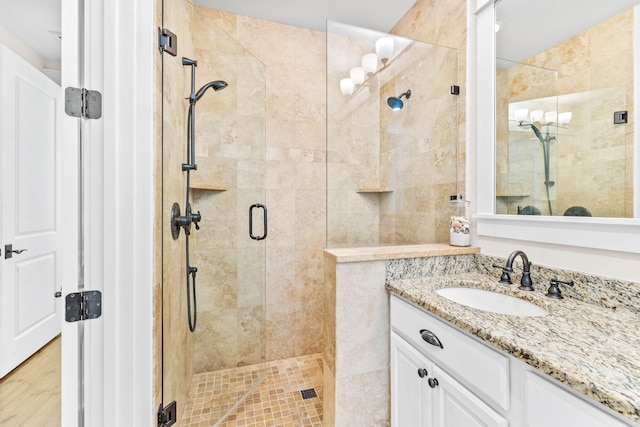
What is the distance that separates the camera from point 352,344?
4.40ft

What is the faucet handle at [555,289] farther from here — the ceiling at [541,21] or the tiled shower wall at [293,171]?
the tiled shower wall at [293,171]

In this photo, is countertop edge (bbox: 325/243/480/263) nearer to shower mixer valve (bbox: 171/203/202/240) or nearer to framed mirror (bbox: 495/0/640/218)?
framed mirror (bbox: 495/0/640/218)

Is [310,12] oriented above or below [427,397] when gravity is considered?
above

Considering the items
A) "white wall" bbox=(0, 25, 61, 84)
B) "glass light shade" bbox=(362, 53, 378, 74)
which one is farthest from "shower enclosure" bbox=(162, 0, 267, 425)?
"glass light shade" bbox=(362, 53, 378, 74)

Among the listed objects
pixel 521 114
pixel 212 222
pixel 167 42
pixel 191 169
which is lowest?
pixel 212 222

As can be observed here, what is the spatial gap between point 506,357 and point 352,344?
0.71 meters

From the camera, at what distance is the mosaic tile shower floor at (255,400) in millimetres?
1580

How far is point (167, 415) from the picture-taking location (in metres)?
1.16

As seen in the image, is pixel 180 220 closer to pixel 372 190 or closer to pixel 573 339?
pixel 372 190

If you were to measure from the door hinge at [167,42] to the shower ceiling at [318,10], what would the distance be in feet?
3.88

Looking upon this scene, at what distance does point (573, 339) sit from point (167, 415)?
1511 mm

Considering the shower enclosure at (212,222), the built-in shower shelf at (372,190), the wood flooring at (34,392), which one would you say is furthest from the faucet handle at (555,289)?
the wood flooring at (34,392)

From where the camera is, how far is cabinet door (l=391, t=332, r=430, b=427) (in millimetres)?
1098

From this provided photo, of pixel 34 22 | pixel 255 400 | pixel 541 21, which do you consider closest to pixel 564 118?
pixel 541 21
